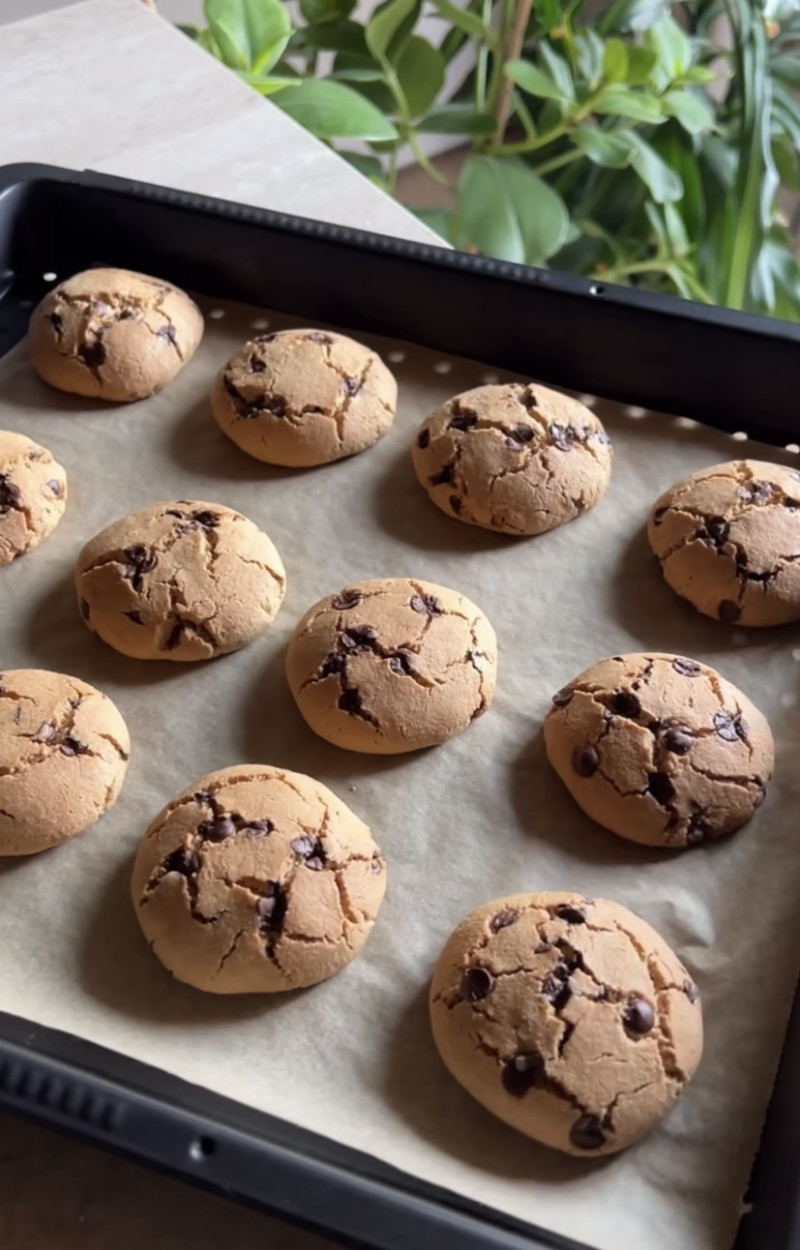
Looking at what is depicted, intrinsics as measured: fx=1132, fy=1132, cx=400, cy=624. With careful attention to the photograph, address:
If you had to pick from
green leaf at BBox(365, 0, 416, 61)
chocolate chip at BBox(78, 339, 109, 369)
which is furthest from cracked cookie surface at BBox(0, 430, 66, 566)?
green leaf at BBox(365, 0, 416, 61)

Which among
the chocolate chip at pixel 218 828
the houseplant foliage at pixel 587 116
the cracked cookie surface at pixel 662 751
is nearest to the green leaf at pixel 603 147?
the houseplant foliage at pixel 587 116

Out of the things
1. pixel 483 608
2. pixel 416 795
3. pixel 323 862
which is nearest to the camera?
pixel 323 862

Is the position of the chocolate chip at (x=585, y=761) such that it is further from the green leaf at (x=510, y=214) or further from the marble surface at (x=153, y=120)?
the green leaf at (x=510, y=214)

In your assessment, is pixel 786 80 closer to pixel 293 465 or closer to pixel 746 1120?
pixel 293 465

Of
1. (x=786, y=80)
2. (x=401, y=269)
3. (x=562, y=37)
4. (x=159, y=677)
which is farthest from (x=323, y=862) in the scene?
(x=786, y=80)

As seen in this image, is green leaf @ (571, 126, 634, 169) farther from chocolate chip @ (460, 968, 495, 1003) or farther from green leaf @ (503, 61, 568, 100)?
chocolate chip @ (460, 968, 495, 1003)
